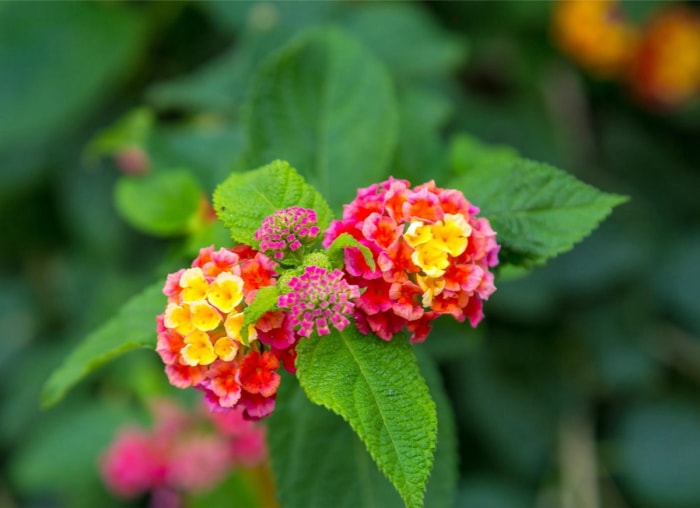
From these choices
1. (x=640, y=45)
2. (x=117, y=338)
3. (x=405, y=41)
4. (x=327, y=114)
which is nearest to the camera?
(x=117, y=338)

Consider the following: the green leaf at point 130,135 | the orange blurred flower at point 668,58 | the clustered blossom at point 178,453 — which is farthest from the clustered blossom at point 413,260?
the orange blurred flower at point 668,58

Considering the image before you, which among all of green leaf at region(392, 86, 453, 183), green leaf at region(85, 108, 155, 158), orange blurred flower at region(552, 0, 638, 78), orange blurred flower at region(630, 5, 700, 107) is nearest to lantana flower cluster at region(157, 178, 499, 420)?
green leaf at region(392, 86, 453, 183)

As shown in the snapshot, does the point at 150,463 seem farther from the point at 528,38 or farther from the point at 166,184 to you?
the point at 528,38

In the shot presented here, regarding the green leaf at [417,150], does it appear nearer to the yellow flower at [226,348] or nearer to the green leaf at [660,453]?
the yellow flower at [226,348]

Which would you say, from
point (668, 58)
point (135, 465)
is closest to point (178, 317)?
point (135, 465)

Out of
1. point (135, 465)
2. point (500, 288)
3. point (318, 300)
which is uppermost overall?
point (318, 300)

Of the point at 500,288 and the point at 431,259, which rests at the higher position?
the point at 431,259

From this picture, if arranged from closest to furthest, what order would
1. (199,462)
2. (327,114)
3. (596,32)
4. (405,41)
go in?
1. (327,114)
2. (199,462)
3. (405,41)
4. (596,32)

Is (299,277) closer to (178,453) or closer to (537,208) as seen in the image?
(537,208)
